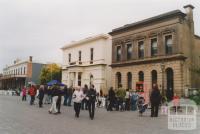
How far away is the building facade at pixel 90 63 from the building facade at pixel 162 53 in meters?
3.99

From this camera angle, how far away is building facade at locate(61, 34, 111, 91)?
136ft

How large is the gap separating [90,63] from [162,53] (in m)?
14.6

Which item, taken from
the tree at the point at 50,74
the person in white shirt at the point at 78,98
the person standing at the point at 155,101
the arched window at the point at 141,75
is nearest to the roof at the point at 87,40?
the arched window at the point at 141,75

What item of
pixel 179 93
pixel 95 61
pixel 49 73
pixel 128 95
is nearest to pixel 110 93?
pixel 128 95

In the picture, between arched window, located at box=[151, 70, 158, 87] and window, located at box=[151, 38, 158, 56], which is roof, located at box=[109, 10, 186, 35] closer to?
window, located at box=[151, 38, 158, 56]

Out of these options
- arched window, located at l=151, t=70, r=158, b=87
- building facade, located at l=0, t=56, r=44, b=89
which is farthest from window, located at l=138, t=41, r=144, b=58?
building facade, located at l=0, t=56, r=44, b=89

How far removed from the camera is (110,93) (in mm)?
20750

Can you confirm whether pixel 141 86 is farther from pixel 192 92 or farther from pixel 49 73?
pixel 49 73

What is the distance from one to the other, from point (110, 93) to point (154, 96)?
493 centimetres

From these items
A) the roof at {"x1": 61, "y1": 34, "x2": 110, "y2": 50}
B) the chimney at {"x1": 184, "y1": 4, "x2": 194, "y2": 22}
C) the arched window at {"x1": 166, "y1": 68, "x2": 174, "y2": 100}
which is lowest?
the arched window at {"x1": 166, "y1": 68, "x2": 174, "y2": 100}

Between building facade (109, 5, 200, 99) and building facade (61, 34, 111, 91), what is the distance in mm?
3991

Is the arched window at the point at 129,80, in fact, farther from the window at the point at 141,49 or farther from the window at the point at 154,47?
the window at the point at 154,47

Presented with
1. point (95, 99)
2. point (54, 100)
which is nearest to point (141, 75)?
point (54, 100)

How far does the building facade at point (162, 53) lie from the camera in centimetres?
3053
